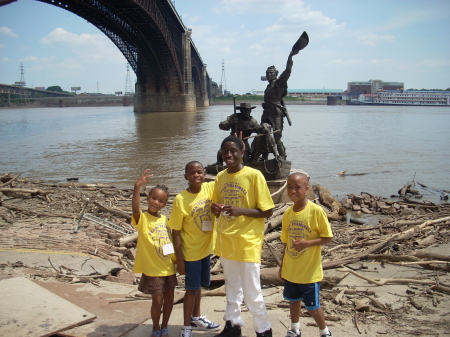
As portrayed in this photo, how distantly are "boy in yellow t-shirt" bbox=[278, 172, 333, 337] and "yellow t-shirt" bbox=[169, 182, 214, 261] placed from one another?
63 centimetres

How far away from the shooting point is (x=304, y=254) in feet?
10.6

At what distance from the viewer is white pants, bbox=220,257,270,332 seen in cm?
321

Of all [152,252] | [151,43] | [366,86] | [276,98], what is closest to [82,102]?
[151,43]

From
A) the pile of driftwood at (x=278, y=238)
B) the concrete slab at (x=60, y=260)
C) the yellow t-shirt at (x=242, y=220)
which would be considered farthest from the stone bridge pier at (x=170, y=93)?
the yellow t-shirt at (x=242, y=220)

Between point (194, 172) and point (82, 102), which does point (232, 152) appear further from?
point (82, 102)

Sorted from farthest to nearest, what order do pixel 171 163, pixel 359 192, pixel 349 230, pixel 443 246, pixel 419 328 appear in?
pixel 171 163 < pixel 359 192 < pixel 349 230 < pixel 443 246 < pixel 419 328

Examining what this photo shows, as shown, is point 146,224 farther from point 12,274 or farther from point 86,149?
point 86,149

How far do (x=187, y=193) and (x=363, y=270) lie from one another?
7.43 feet

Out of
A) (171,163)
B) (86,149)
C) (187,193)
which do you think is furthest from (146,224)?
(86,149)

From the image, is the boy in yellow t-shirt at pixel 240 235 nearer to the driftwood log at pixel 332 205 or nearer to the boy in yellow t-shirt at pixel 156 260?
the boy in yellow t-shirt at pixel 156 260

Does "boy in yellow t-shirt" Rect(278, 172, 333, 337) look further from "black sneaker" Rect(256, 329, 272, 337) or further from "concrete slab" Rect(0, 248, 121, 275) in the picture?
"concrete slab" Rect(0, 248, 121, 275)

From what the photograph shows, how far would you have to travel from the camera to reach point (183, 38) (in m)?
69.9

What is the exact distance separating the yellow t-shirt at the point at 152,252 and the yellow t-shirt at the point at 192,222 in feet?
0.40

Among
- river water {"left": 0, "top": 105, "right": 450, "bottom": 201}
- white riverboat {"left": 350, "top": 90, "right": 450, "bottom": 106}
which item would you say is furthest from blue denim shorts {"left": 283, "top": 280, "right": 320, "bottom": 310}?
white riverboat {"left": 350, "top": 90, "right": 450, "bottom": 106}
